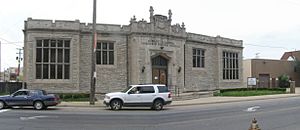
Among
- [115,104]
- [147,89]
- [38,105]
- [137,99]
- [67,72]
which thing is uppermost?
[67,72]

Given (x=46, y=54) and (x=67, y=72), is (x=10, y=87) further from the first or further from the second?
(x=67, y=72)

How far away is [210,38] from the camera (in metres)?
44.5

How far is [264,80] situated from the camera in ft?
199

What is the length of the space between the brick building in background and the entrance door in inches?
837

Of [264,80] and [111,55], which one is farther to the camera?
[264,80]

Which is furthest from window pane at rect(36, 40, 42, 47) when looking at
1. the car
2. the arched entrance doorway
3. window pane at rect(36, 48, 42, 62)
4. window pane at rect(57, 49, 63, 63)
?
the arched entrance doorway

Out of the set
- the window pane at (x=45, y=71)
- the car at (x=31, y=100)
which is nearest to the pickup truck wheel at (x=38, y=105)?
the car at (x=31, y=100)

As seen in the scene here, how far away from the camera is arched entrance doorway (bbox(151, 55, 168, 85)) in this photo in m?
37.9

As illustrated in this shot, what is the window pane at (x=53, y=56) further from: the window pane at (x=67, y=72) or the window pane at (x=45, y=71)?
the window pane at (x=67, y=72)

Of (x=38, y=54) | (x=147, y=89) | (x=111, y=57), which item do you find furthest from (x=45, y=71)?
(x=147, y=89)

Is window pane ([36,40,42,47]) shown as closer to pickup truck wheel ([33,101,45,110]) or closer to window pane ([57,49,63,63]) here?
window pane ([57,49,63,63])

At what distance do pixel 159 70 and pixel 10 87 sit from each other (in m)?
15.4

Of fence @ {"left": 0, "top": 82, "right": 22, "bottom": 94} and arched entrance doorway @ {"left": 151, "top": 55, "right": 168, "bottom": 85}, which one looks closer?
arched entrance doorway @ {"left": 151, "top": 55, "right": 168, "bottom": 85}

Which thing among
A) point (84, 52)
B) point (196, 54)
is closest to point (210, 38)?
point (196, 54)
